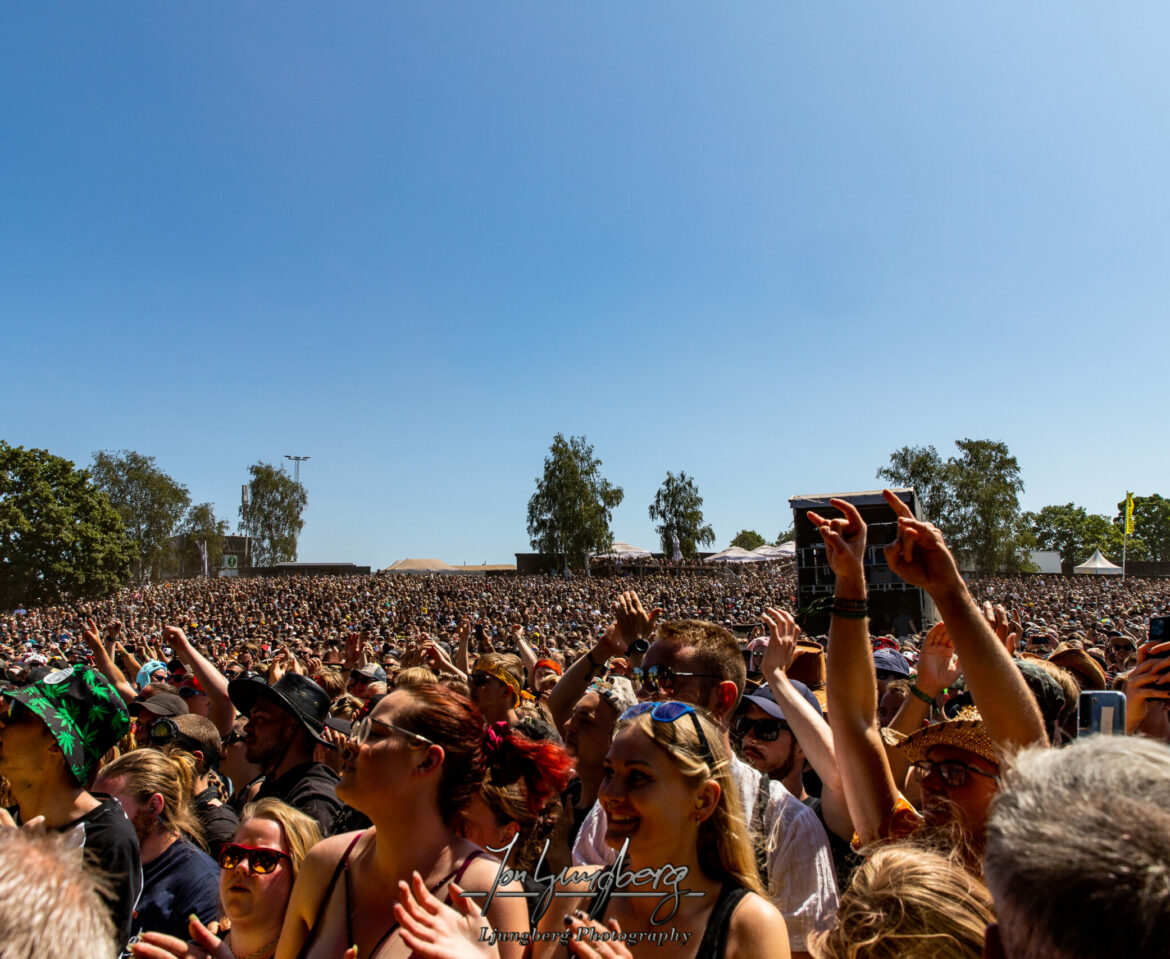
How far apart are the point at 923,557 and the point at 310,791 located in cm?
267

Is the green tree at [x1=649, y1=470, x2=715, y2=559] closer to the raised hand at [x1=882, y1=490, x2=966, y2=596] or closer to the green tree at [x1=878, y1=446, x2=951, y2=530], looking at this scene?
the green tree at [x1=878, y1=446, x2=951, y2=530]

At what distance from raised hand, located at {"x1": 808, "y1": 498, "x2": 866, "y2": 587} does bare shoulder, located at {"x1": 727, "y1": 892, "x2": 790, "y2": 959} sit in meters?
1.00

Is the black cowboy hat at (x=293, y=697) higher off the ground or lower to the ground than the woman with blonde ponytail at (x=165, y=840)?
higher

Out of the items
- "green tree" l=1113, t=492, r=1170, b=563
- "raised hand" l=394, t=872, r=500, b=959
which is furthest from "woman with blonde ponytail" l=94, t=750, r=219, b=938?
"green tree" l=1113, t=492, r=1170, b=563

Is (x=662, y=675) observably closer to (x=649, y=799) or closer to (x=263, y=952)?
(x=649, y=799)

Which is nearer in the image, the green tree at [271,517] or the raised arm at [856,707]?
the raised arm at [856,707]

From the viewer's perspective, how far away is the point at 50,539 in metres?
47.1

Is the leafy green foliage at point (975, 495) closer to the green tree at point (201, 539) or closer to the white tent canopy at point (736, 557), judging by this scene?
the white tent canopy at point (736, 557)

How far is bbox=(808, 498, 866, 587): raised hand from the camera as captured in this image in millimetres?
2438

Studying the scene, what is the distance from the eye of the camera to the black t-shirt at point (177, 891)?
2.72m

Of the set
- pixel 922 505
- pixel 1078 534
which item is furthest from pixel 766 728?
pixel 1078 534

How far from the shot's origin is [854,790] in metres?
2.29

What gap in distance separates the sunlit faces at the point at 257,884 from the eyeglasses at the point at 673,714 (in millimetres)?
1191

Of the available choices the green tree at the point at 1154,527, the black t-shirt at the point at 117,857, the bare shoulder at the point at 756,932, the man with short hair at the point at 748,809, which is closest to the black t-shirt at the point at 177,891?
the black t-shirt at the point at 117,857
